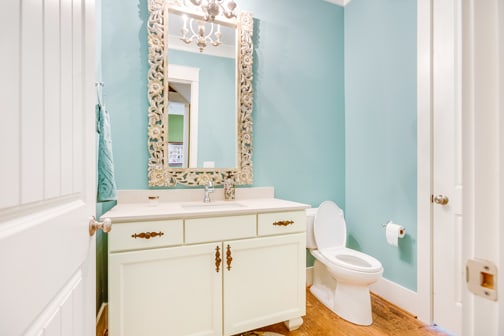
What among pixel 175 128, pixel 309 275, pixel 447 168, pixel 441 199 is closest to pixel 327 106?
pixel 447 168

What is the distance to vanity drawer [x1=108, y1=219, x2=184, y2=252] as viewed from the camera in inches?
49.0

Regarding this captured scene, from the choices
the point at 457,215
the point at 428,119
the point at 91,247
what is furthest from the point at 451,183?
the point at 91,247

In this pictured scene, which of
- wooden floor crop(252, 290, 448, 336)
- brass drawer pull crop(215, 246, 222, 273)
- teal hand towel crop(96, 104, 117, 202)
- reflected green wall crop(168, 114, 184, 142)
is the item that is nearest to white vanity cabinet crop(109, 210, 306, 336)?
brass drawer pull crop(215, 246, 222, 273)

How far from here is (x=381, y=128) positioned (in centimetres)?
213

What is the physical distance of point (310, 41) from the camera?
2.36m

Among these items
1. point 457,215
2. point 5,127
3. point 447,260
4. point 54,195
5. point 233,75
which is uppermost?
point 233,75

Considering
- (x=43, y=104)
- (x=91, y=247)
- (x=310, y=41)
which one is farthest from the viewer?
(x=310, y=41)

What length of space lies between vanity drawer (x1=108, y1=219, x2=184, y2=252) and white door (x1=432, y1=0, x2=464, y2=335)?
173 cm

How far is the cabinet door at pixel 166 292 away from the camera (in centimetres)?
124

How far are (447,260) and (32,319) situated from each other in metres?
2.11

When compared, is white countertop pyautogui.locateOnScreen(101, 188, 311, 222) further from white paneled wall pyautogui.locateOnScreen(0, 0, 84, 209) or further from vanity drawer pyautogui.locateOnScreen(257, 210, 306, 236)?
white paneled wall pyautogui.locateOnScreen(0, 0, 84, 209)

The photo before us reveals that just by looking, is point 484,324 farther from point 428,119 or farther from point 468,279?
point 428,119

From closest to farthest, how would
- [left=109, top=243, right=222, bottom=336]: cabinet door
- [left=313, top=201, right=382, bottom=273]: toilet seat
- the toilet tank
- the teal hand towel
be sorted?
[left=109, top=243, right=222, bottom=336]: cabinet door < the teal hand towel < [left=313, top=201, right=382, bottom=273]: toilet seat < the toilet tank

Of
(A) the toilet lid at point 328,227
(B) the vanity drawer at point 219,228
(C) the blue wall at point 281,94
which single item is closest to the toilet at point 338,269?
(A) the toilet lid at point 328,227
